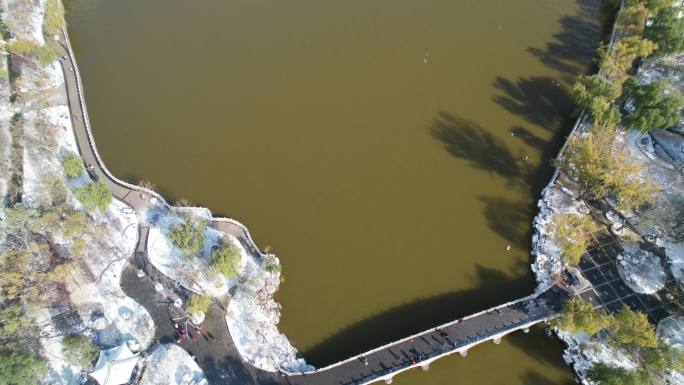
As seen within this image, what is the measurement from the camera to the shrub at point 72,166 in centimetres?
4044

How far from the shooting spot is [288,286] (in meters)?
37.9

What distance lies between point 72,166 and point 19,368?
1757 centimetres

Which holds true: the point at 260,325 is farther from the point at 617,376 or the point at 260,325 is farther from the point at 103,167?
the point at 617,376

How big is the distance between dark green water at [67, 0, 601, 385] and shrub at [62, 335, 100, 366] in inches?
567

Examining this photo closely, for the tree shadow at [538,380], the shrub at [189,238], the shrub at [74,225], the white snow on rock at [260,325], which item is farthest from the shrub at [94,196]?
the tree shadow at [538,380]

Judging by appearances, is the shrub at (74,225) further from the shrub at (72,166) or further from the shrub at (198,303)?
the shrub at (198,303)

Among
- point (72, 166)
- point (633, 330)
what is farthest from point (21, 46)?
point (633, 330)

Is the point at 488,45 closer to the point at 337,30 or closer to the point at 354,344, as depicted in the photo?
the point at 337,30

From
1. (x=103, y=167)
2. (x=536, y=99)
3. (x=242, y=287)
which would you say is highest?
(x=536, y=99)

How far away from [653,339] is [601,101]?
22.1 m

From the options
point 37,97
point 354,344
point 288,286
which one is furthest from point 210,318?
point 37,97

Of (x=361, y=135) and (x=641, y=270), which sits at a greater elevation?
(x=361, y=135)

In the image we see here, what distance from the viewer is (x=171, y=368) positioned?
33.7 metres

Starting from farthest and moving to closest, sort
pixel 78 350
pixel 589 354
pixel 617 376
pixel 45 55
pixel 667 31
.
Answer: pixel 45 55 < pixel 667 31 < pixel 589 354 < pixel 78 350 < pixel 617 376
